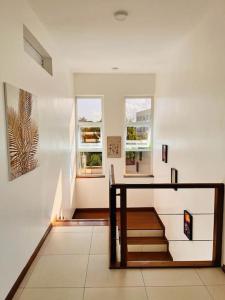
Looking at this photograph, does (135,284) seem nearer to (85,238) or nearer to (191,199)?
(85,238)

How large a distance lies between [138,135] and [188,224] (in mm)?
2957

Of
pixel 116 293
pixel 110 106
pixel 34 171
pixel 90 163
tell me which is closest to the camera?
pixel 116 293

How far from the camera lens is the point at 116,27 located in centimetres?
303

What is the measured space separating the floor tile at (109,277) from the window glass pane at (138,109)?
3838mm

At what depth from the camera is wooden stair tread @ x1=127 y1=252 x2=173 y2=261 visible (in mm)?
4289

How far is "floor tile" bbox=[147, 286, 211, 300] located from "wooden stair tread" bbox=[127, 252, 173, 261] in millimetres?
2222

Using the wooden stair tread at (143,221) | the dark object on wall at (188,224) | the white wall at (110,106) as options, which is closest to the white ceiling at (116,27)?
the white wall at (110,106)

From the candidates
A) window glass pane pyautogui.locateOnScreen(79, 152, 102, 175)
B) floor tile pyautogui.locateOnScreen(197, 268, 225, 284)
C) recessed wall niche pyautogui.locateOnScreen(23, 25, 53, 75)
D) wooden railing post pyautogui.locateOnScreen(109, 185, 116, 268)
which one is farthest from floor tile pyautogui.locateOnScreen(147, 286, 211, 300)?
window glass pane pyautogui.locateOnScreen(79, 152, 102, 175)

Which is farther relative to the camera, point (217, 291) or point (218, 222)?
point (218, 222)

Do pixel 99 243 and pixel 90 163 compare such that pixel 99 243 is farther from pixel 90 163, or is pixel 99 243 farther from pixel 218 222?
pixel 90 163

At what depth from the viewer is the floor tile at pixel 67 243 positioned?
2.84 m

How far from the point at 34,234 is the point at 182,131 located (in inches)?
99.2

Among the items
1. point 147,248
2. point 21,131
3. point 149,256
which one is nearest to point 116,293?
point 21,131

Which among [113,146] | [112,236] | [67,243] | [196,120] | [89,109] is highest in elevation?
[89,109]
